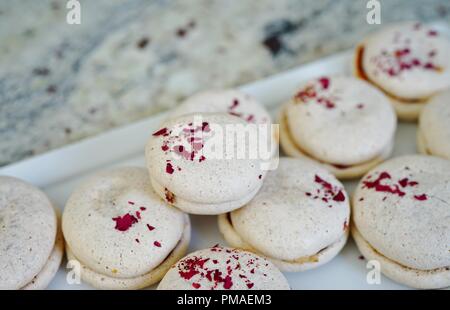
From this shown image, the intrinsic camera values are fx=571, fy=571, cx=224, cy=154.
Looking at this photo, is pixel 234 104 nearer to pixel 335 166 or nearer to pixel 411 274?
pixel 335 166

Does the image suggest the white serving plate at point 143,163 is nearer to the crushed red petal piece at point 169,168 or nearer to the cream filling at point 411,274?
the cream filling at point 411,274

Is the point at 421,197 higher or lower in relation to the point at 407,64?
lower

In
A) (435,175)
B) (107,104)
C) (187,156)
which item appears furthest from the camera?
(107,104)

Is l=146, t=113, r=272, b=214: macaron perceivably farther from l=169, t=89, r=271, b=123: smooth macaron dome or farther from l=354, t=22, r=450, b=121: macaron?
l=354, t=22, r=450, b=121: macaron

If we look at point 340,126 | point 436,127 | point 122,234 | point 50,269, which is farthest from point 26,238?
point 436,127

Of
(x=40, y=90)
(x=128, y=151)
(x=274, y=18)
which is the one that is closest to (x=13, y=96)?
(x=40, y=90)

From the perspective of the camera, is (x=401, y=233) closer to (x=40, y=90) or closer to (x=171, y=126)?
(x=171, y=126)

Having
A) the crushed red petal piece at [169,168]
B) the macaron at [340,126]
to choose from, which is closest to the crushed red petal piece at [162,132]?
Answer: the crushed red petal piece at [169,168]
